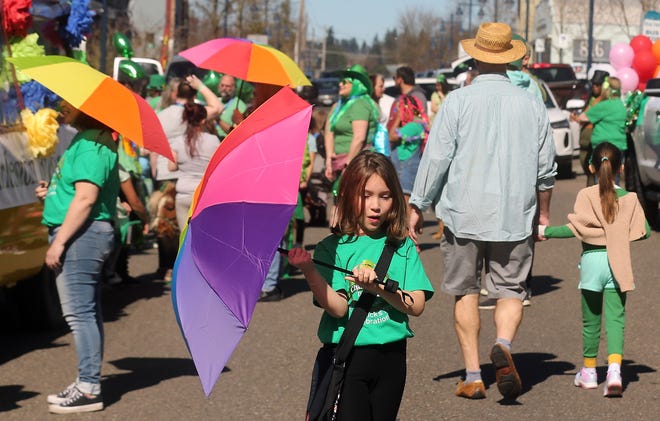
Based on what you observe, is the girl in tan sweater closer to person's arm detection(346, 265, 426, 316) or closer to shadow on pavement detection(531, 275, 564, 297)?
person's arm detection(346, 265, 426, 316)

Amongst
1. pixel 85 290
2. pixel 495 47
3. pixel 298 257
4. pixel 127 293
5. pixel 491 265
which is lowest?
pixel 127 293

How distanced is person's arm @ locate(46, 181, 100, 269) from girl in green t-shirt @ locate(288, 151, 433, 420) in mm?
2579

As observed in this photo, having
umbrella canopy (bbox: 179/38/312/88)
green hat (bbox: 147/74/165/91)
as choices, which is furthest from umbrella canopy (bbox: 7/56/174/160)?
green hat (bbox: 147/74/165/91)

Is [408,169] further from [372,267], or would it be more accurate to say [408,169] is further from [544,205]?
[372,267]

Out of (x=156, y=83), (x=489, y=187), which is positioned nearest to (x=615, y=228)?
(x=489, y=187)

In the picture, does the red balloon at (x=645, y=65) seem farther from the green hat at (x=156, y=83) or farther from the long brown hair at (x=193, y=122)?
the long brown hair at (x=193, y=122)

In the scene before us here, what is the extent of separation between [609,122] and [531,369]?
860 cm

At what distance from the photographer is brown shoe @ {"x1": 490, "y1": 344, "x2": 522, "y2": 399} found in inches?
279

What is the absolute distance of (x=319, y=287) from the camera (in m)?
4.44

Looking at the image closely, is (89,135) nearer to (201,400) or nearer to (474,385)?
(201,400)

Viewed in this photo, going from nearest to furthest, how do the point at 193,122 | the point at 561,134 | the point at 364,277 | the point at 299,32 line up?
the point at 364,277 → the point at 193,122 → the point at 561,134 → the point at 299,32

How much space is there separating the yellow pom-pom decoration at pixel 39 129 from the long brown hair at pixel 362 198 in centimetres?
436

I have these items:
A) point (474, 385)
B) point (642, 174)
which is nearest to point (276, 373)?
point (474, 385)

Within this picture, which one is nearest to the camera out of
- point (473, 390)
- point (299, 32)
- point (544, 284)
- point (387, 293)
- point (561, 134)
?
point (387, 293)
